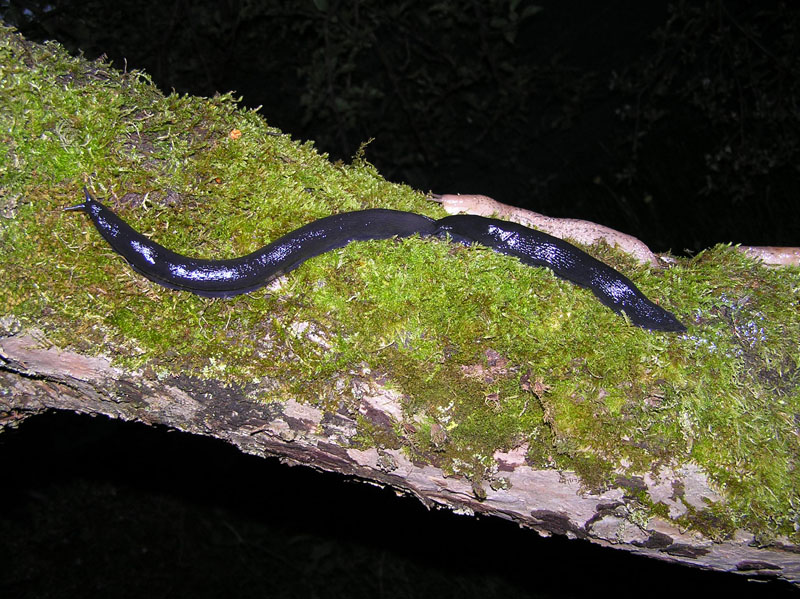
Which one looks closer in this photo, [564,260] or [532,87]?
[564,260]

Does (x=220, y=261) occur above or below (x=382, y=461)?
above

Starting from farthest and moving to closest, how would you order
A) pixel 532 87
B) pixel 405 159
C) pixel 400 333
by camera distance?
pixel 405 159 → pixel 532 87 → pixel 400 333

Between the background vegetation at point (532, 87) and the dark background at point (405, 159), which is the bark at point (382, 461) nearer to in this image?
the dark background at point (405, 159)

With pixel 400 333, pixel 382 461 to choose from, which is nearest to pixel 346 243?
pixel 400 333

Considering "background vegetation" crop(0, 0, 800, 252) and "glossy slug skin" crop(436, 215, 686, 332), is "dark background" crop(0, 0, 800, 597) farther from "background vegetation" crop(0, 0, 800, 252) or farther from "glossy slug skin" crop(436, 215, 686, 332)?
"glossy slug skin" crop(436, 215, 686, 332)

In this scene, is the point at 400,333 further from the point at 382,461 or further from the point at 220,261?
the point at 220,261

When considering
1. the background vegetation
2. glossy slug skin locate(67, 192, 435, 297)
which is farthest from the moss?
the background vegetation

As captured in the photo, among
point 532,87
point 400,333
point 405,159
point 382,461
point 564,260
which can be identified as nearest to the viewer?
point 400,333
